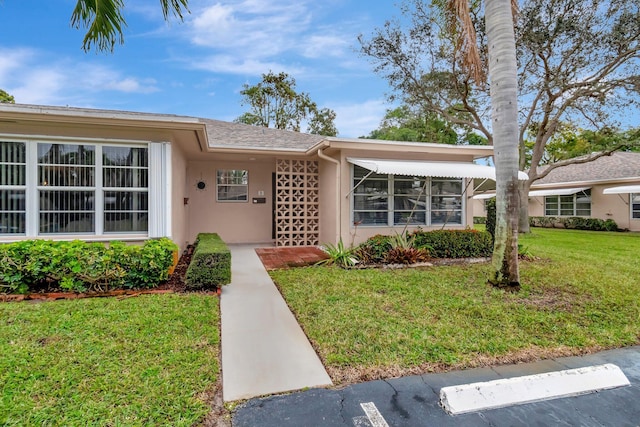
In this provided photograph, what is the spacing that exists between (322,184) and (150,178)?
19.2 feet

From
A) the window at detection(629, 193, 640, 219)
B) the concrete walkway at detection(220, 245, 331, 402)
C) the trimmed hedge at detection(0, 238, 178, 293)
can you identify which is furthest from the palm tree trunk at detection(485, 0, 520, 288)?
the window at detection(629, 193, 640, 219)

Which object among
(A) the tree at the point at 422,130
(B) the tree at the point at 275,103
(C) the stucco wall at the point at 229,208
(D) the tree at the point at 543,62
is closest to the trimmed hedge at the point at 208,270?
(C) the stucco wall at the point at 229,208

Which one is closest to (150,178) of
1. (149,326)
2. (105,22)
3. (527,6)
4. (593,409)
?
(105,22)

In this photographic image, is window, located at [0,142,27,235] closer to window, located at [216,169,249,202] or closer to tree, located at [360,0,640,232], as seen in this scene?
window, located at [216,169,249,202]

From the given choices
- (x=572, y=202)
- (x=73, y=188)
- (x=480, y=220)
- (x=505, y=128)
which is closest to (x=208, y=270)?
(x=73, y=188)

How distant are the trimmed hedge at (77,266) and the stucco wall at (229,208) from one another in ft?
18.1

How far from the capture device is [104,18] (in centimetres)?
669

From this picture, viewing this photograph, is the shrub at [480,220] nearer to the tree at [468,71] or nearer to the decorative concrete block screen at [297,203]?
the tree at [468,71]

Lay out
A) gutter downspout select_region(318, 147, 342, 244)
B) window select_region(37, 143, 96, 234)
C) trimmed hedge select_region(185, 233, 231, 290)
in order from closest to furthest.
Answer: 1. trimmed hedge select_region(185, 233, 231, 290)
2. window select_region(37, 143, 96, 234)
3. gutter downspout select_region(318, 147, 342, 244)

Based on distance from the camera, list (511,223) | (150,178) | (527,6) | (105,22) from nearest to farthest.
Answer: (511,223)
(105,22)
(150,178)
(527,6)

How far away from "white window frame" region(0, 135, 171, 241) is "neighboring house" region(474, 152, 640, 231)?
23.0m

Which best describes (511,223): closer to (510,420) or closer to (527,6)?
(510,420)

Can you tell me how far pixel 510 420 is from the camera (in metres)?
2.86

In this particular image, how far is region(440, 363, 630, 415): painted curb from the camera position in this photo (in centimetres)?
304
